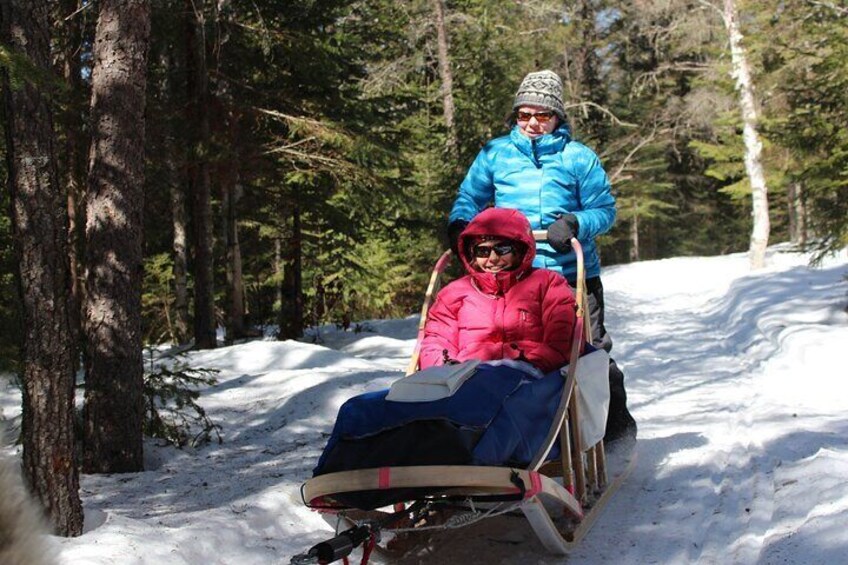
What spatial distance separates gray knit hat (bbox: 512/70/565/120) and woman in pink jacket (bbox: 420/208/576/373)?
1.12 metres

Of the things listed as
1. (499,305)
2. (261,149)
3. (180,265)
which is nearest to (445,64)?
(180,265)

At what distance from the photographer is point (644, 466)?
5.89m

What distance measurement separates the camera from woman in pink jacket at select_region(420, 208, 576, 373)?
4785mm

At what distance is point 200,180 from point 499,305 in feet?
31.2

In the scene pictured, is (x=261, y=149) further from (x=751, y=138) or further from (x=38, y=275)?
(x=751, y=138)

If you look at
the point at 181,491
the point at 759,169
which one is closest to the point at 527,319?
the point at 181,491

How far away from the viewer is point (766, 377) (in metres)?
8.63

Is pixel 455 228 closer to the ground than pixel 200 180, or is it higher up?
closer to the ground

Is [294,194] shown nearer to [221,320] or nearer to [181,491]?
[221,320]

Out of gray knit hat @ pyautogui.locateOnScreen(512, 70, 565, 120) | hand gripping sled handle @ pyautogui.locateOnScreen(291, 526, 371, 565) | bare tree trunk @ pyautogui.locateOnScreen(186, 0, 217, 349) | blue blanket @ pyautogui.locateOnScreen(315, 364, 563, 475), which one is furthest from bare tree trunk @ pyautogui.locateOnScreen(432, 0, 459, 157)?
hand gripping sled handle @ pyautogui.locateOnScreen(291, 526, 371, 565)

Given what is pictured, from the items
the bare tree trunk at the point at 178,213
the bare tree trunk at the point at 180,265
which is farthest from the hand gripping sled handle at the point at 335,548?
the bare tree trunk at the point at 180,265

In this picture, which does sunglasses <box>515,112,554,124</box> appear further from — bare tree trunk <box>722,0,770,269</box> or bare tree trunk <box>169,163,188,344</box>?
bare tree trunk <box>722,0,770,269</box>

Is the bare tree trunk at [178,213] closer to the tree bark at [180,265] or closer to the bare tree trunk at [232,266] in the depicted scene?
the tree bark at [180,265]

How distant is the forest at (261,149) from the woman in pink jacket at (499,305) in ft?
6.76
